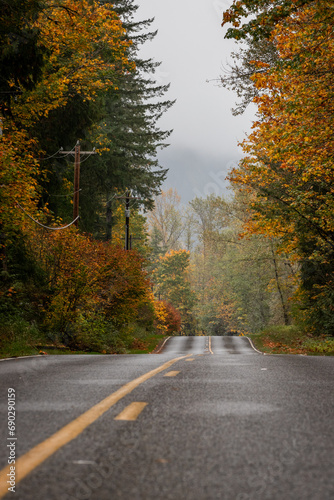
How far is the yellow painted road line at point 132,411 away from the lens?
153 inches

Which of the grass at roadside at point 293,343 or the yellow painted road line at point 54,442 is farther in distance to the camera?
the grass at roadside at point 293,343

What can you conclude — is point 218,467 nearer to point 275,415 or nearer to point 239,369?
point 275,415

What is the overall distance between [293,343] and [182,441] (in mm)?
25592

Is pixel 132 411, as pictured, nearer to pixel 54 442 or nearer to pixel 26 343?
pixel 54 442

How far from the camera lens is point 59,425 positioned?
3527mm

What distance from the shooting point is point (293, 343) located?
27422 millimetres

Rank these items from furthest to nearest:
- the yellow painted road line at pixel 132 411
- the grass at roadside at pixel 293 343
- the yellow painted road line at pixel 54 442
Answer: the grass at roadside at pixel 293 343 < the yellow painted road line at pixel 132 411 < the yellow painted road line at pixel 54 442

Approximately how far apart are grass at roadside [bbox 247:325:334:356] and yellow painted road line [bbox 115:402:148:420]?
16.7 meters

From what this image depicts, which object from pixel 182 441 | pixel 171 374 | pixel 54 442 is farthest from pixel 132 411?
pixel 171 374

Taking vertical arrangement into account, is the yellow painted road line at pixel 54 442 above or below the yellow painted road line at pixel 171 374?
above

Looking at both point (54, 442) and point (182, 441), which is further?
point (182, 441)

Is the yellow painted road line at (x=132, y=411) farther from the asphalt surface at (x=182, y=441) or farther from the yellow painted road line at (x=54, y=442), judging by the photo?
the yellow painted road line at (x=54, y=442)

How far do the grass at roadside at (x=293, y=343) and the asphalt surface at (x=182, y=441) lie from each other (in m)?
15.9

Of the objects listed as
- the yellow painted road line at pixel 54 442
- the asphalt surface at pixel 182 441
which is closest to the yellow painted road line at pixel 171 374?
the asphalt surface at pixel 182 441
